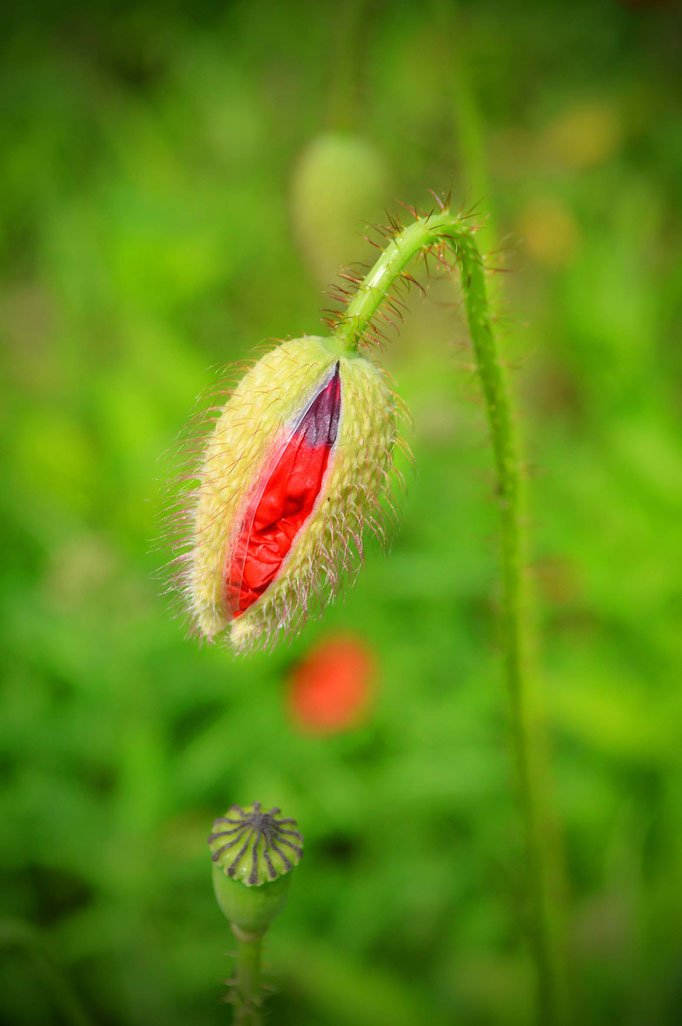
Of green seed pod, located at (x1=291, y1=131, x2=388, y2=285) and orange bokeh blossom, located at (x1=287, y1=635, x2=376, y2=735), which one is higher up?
green seed pod, located at (x1=291, y1=131, x2=388, y2=285)

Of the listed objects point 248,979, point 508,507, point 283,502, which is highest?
point 508,507

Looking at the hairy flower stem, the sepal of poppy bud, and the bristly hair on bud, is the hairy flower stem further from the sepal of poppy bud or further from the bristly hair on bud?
the sepal of poppy bud

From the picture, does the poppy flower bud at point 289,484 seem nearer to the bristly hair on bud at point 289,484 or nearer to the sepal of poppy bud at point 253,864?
the bristly hair on bud at point 289,484

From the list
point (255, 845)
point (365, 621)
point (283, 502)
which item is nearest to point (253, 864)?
point (255, 845)

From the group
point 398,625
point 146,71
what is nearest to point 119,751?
point 398,625

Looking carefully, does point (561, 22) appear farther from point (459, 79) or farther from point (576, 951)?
point (576, 951)

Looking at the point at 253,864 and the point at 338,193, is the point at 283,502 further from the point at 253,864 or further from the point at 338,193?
the point at 338,193

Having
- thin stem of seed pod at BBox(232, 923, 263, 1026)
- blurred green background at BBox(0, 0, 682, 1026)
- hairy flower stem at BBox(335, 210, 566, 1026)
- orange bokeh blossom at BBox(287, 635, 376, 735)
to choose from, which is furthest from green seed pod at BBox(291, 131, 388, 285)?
thin stem of seed pod at BBox(232, 923, 263, 1026)

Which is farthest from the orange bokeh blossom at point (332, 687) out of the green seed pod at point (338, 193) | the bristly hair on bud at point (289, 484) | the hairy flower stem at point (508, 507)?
the bristly hair on bud at point (289, 484)
